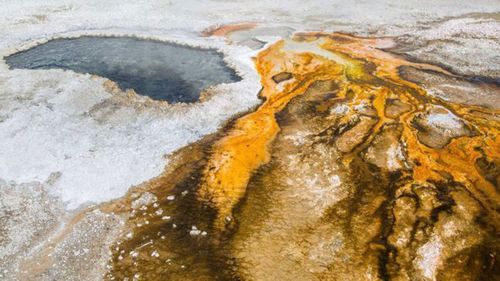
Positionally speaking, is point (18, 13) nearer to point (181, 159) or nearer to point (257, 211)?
point (181, 159)

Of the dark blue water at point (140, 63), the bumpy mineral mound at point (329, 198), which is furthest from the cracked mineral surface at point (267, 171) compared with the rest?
the dark blue water at point (140, 63)

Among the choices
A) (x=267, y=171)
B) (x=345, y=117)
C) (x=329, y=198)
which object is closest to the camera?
(x=329, y=198)

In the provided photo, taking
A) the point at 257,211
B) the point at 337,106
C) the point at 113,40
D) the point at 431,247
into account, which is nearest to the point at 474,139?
the point at 337,106

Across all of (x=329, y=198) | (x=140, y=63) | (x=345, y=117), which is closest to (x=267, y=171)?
(x=329, y=198)

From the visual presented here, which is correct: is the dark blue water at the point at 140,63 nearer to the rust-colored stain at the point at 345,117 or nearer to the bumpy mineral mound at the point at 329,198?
the rust-colored stain at the point at 345,117

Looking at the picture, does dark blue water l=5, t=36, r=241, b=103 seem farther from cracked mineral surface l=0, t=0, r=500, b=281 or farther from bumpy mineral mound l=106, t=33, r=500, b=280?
bumpy mineral mound l=106, t=33, r=500, b=280

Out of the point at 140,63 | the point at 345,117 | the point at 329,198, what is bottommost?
the point at 329,198

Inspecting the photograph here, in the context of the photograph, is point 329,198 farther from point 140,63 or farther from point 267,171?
point 140,63
